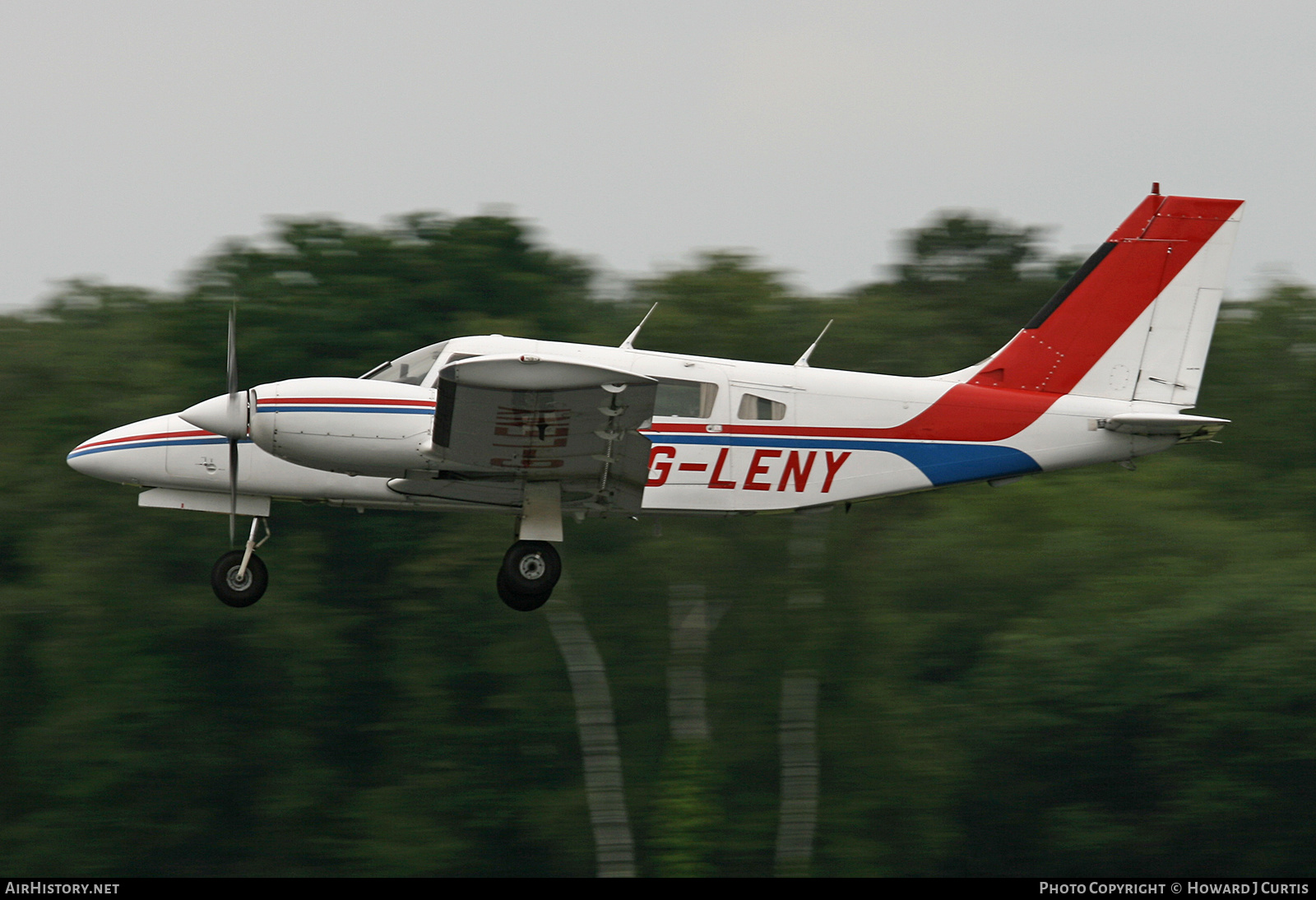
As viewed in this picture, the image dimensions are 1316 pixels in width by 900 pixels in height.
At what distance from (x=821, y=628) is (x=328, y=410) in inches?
473

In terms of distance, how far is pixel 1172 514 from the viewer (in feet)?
72.7

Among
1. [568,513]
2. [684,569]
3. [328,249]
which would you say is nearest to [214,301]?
[328,249]

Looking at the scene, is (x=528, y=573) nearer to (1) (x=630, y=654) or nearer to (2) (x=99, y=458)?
(2) (x=99, y=458)

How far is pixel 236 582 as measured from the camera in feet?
39.6

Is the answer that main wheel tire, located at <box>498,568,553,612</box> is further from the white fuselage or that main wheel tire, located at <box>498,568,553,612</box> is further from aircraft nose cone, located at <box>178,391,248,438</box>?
aircraft nose cone, located at <box>178,391,248,438</box>

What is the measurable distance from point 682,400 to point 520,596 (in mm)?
1961

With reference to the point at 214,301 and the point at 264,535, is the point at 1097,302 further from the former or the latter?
the point at 214,301

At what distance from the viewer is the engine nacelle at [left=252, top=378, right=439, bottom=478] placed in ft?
35.6

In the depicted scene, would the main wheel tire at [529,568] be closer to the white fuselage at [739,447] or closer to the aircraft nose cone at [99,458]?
the white fuselage at [739,447]

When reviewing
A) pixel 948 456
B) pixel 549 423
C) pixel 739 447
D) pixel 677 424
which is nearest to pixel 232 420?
pixel 549 423

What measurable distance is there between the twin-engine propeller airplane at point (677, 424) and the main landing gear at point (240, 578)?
19 mm

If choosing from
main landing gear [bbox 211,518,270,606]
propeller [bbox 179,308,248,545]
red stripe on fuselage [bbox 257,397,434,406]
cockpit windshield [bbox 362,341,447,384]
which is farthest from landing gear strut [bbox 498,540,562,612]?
propeller [bbox 179,308,248,545]

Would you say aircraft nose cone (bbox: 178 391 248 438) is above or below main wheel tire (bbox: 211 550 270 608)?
above

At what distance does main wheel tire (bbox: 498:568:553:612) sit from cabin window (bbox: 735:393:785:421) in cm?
203
